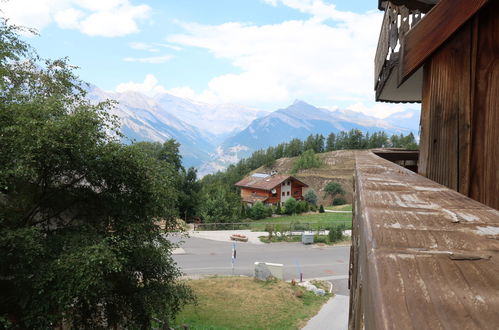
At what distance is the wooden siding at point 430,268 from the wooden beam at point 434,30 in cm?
111

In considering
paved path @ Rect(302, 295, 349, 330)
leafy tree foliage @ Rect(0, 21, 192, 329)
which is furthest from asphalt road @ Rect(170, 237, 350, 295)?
leafy tree foliage @ Rect(0, 21, 192, 329)

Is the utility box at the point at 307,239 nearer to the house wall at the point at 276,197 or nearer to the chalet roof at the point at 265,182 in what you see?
the chalet roof at the point at 265,182

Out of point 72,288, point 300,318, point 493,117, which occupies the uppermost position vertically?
point 493,117

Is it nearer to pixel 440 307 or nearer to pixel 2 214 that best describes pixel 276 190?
pixel 2 214

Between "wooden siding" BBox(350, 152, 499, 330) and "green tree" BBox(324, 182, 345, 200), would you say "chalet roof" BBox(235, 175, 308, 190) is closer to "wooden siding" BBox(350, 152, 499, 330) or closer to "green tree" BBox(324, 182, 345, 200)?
"green tree" BBox(324, 182, 345, 200)

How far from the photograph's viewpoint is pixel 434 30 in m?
1.75

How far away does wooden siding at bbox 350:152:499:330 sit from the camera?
41cm

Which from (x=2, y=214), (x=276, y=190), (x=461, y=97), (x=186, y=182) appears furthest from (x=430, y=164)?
(x=276, y=190)

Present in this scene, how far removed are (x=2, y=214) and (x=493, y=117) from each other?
10.1 metres

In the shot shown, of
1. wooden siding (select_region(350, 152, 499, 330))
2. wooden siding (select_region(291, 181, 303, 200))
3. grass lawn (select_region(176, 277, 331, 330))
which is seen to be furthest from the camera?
wooden siding (select_region(291, 181, 303, 200))

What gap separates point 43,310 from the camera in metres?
8.08

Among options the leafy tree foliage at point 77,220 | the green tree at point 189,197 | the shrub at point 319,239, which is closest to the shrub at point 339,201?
the green tree at point 189,197

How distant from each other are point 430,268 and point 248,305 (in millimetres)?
15933

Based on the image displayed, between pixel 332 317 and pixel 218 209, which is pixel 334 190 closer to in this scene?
pixel 218 209
